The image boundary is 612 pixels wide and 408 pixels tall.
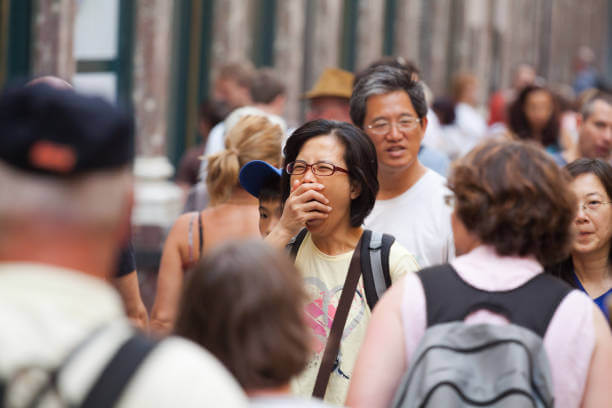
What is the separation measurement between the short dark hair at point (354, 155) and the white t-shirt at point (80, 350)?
205 centimetres

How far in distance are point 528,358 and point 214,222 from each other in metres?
2.41

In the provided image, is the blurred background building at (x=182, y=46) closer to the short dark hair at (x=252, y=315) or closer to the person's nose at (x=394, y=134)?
the person's nose at (x=394, y=134)

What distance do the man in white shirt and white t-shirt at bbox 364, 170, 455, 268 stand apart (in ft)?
9.19

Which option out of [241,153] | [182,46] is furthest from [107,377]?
[182,46]

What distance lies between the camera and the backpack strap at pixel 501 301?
2529 millimetres

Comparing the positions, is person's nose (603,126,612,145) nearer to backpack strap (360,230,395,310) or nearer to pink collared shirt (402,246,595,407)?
backpack strap (360,230,395,310)

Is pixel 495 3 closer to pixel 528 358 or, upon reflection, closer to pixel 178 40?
pixel 178 40

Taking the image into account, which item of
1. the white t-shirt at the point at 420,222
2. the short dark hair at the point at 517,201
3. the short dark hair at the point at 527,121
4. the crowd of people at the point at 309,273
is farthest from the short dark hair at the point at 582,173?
the short dark hair at the point at 527,121

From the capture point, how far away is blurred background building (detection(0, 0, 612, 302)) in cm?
902

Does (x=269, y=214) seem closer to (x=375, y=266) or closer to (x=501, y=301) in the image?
(x=375, y=266)

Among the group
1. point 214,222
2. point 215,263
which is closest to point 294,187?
point 214,222

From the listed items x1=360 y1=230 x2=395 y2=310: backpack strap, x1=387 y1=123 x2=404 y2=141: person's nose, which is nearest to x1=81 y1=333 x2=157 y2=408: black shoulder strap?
x1=360 y1=230 x2=395 y2=310: backpack strap

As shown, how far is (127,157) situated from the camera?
6.14ft

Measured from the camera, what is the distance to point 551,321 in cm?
253
